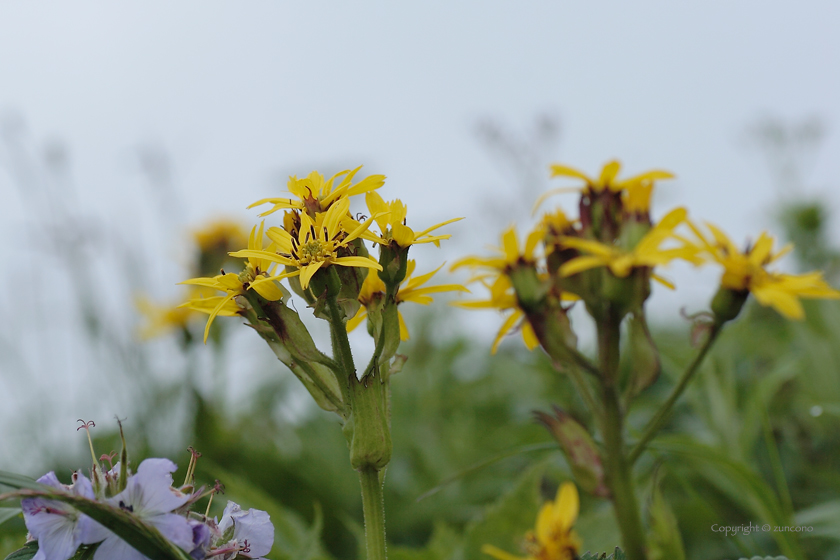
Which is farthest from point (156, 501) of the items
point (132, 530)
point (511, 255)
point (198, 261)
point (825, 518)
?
point (198, 261)

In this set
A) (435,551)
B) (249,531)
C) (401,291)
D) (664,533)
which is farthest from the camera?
(435,551)

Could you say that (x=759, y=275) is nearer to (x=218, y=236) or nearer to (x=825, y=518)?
(x=825, y=518)

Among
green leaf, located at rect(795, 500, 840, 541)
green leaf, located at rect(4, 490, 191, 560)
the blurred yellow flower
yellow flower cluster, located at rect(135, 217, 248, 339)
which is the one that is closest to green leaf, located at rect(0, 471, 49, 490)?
green leaf, located at rect(4, 490, 191, 560)

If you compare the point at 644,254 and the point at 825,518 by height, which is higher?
the point at 644,254

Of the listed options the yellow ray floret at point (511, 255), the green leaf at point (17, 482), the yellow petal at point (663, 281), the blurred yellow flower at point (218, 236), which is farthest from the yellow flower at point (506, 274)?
the blurred yellow flower at point (218, 236)

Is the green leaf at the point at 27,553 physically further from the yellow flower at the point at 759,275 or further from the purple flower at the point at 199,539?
the yellow flower at the point at 759,275

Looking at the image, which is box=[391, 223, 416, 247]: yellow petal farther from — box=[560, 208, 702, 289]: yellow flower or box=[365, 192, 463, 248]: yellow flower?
box=[560, 208, 702, 289]: yellow flower
